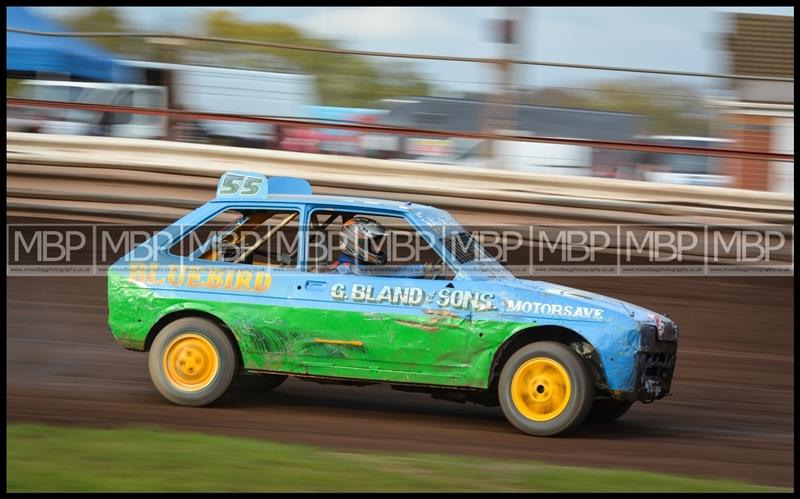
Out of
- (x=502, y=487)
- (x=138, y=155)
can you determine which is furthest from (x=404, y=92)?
(x=502, y=487)

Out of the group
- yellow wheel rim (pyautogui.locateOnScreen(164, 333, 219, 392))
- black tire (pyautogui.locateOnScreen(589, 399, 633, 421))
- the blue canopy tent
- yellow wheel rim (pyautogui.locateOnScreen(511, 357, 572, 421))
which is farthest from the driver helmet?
the blue canopy tent

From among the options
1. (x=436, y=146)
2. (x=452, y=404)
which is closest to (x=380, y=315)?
(x=452, y=404)

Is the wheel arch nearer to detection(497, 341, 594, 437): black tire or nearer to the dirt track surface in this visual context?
detection(497, 341, 594, 437): black tire

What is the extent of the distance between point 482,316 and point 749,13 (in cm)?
820

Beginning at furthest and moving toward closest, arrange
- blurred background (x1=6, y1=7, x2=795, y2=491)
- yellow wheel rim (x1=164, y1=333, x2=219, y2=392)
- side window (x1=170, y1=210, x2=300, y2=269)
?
blurred background (x1=6, y1=7, x2=795, y2=491)
side window (x1=170, y1=210, x2=300, y2=269)
yellow wheel rim (x1=164, y1=333, x2=219, y2=392)

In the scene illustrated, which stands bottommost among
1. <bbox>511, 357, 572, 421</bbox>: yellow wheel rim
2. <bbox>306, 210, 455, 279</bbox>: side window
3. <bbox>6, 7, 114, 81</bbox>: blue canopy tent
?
<bbox>511, 357, 572, 421</bbox>: yellow wheel rim

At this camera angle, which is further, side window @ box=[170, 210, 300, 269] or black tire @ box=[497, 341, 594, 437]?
side window @ box=[170, 210, 300, 269]

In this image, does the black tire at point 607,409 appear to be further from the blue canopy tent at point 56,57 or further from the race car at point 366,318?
the blue canopy tent at point 56,57

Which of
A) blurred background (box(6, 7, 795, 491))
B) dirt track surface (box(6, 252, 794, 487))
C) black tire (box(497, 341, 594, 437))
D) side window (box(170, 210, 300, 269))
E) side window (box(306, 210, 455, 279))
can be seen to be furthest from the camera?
blurred background (box(6, 7, 795, 491))

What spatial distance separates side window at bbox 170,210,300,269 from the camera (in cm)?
702

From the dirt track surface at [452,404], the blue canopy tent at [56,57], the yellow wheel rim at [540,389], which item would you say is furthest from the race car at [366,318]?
the blue canopy tent at [56,57]

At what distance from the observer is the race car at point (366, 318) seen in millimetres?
6375

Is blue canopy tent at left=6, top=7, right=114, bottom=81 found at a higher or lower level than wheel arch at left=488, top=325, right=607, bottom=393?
higher

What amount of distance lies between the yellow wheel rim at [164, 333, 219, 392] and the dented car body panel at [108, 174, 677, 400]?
0.65 ft
